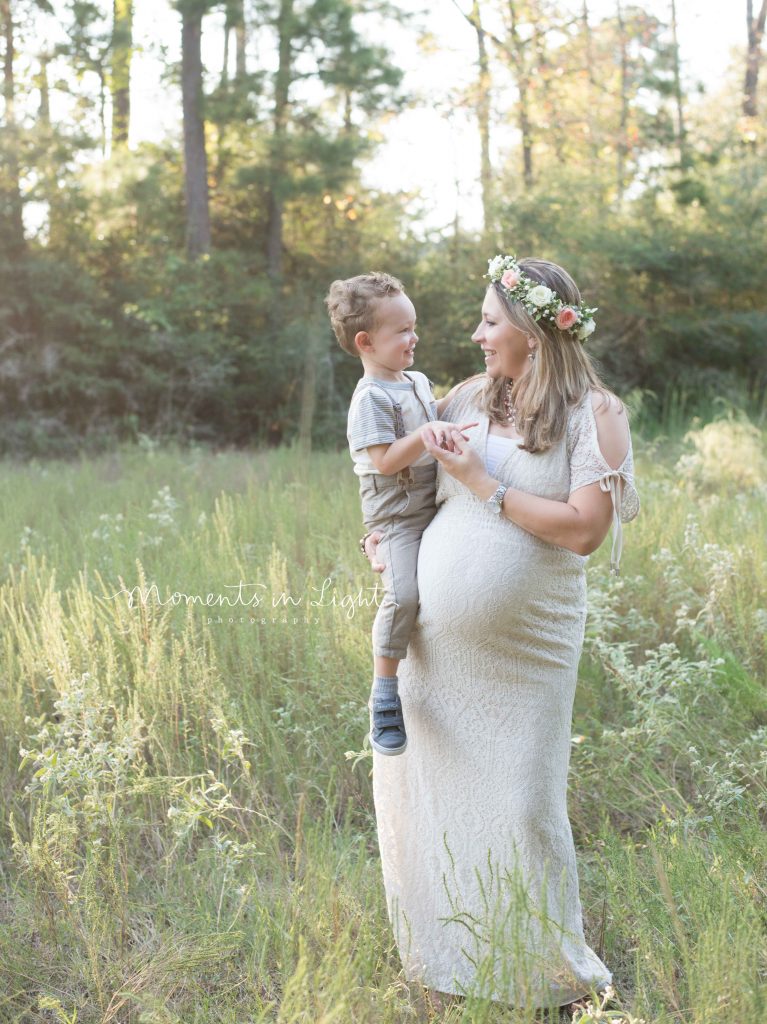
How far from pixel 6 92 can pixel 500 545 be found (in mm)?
14981

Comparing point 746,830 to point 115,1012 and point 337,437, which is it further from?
point 337,437

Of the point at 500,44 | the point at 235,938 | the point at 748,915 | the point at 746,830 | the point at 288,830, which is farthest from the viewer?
the point at 500,44

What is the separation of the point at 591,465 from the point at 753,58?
25.5 metres

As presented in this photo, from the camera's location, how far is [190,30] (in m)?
16.8

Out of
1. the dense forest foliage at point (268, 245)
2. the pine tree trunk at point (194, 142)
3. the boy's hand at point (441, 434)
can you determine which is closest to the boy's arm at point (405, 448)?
the boy's hand at point (441, 434)

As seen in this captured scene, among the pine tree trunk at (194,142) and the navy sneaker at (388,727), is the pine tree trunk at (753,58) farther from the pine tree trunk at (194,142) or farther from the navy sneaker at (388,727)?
the navy sneaker at (388,727)

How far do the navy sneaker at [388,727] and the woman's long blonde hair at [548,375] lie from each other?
835 mm

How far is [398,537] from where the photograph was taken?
3285mm

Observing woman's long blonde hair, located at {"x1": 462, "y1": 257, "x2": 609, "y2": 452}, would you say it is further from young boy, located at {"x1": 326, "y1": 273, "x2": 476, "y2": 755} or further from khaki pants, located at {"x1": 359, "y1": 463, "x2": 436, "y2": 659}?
khaki pants, located at {"x1": 359, "y1": 463, "x2": 436, "y2": 659}

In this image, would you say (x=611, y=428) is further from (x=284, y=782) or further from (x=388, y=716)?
(x=284, y=782)

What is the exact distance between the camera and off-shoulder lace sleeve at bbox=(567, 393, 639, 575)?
116 inches

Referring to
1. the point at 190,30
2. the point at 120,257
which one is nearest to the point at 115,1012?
the point at 120,257

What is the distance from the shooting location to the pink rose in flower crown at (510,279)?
308cm

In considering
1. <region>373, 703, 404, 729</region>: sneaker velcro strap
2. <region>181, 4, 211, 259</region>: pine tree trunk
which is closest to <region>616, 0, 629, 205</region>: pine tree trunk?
<region>181, 4, 211, 259</region>: pine tree trunk
